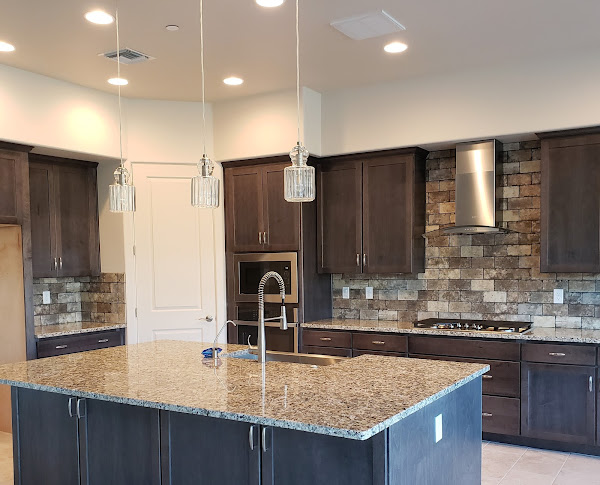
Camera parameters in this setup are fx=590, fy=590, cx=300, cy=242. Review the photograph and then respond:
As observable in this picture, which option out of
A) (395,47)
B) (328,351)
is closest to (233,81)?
(395,47)

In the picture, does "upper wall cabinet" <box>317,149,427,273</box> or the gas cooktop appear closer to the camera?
the gas cooktop

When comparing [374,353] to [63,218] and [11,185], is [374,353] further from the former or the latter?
[11,185]

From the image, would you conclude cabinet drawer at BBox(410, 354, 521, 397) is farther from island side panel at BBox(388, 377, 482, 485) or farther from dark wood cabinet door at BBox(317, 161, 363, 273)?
island side panel at BBox(388, 377, 482, 485)

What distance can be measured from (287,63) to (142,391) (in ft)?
9.11

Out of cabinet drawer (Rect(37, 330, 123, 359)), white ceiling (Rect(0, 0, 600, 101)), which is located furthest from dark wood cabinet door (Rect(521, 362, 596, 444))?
cabinet drawer (Rect(37, 330, 123, 359))

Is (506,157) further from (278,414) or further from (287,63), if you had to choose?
(278,414)

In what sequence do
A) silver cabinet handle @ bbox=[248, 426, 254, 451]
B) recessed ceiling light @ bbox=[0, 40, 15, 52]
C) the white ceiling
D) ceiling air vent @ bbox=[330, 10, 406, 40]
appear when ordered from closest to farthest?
silver cabinet handle @ bbox=[248, 426, 254, 451] < the white ceiling < ceiling air vent @ bbox=[330, 10, 406, 40] < recessed ceiling light @ bbox=[0, 40, 15, 52]

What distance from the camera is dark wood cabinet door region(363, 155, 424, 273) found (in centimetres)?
497

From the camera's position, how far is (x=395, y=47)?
407 centimetres

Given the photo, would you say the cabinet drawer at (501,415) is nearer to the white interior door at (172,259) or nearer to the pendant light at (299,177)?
the white interior door at (172,259)

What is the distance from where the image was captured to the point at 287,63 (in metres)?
4.40

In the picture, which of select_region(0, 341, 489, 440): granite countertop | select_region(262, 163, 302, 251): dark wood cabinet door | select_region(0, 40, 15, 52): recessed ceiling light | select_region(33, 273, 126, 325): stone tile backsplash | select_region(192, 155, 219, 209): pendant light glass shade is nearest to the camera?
select_region(0, 341, 489, 440): granite countertop

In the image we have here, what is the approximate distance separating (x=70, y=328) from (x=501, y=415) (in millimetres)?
3550

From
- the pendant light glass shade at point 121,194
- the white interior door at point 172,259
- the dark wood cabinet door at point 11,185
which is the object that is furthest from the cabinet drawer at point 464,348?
the dark wood cabinet door at point 11,185
